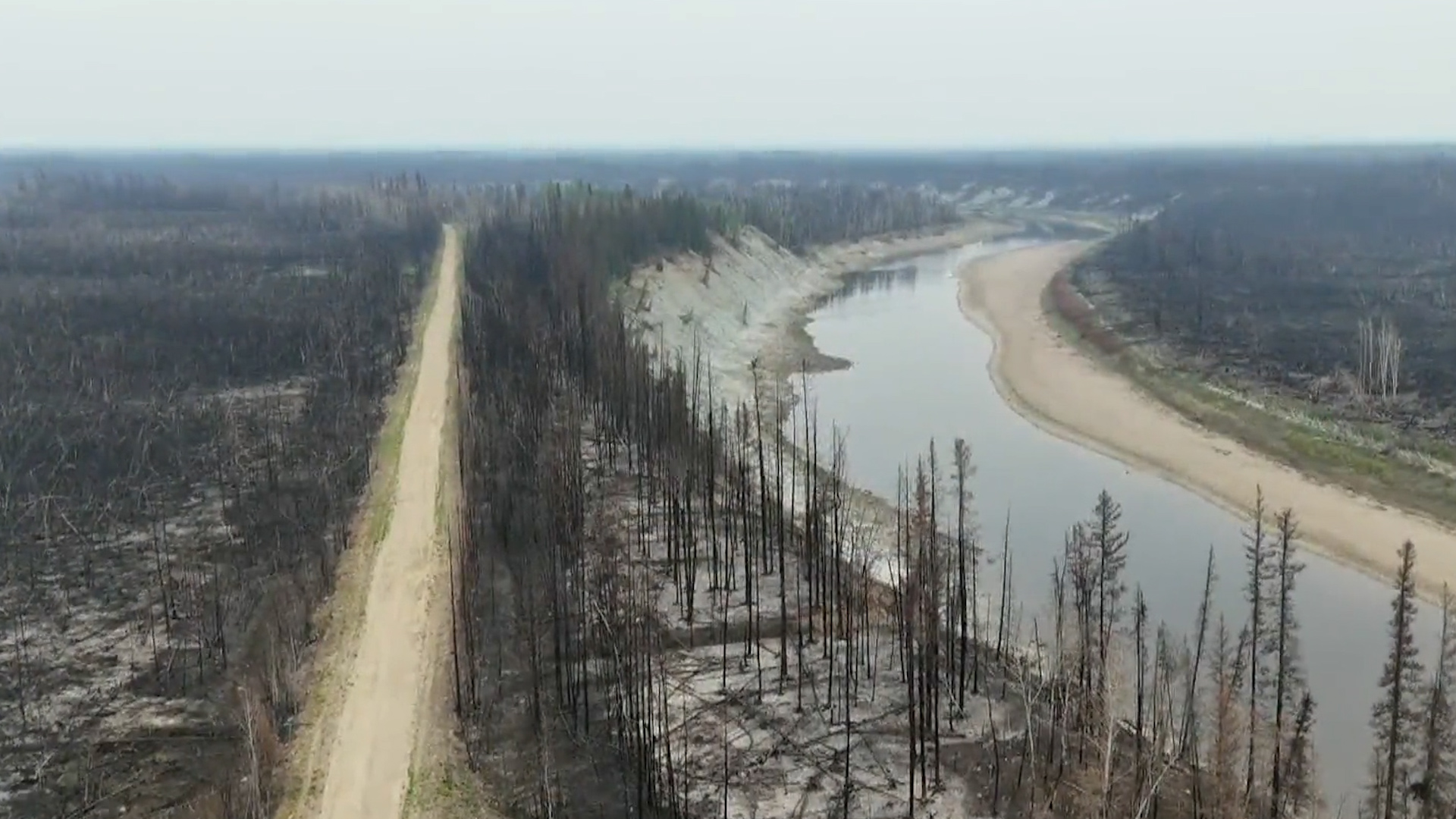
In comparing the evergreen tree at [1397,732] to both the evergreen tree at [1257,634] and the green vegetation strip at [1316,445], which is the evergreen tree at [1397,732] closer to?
the evergreen tree at [1257,634]

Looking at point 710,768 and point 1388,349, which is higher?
point 1388,349

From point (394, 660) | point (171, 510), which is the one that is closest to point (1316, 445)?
point (394, 660)

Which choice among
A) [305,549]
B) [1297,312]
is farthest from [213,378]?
[1297,312]

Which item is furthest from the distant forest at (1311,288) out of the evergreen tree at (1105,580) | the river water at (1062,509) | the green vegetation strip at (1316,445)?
the evergreen tree at (1105,580)

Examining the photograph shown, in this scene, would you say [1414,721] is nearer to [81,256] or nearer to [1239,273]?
[1239,273]

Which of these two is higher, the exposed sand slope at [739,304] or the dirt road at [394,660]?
the exposed sand slope at [739,304]

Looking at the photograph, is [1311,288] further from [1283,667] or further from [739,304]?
[1283,667]

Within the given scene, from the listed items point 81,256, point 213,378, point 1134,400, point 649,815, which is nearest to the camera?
point 649,815
